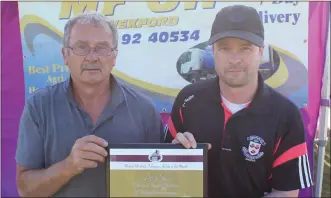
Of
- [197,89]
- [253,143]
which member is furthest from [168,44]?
[253,143]

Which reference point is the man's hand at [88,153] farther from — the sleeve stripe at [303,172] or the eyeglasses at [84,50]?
the sleeve stripe at [303,172]

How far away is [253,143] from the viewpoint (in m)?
1.78

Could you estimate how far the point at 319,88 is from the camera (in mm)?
2883

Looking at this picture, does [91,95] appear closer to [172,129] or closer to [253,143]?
[172,129]

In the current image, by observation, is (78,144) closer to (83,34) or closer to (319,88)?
(83,34)

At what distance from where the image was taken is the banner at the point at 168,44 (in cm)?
280

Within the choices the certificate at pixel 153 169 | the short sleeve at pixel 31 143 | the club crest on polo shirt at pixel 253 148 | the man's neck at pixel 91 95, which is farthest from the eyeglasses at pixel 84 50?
the club crest on polo shirt at pixel 253 148

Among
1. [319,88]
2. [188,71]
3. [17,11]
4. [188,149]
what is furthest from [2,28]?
[319,88]

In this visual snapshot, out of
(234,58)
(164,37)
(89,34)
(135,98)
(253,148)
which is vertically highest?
(164,37)

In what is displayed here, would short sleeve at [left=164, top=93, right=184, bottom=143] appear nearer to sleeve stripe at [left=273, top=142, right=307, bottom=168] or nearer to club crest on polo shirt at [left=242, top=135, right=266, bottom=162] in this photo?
club crest on polo shirt at [left=242, top=135, right=266, bottom=162]

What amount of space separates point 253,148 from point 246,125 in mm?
115

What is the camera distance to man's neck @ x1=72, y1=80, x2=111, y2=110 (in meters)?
1.83

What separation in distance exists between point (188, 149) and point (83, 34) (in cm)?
72

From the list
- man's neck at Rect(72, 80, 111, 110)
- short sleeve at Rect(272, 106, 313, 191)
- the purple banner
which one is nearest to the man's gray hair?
man's neck at Rect(72, 80, 111, 110)
